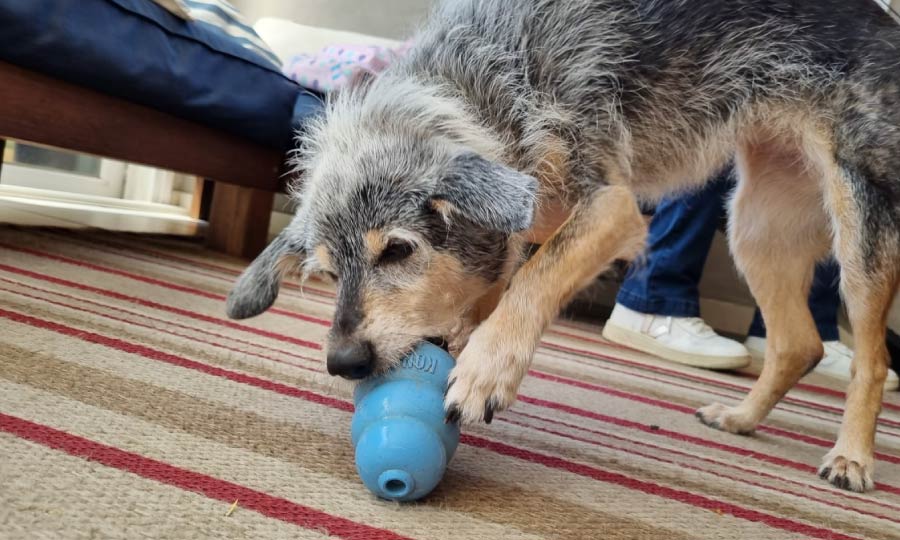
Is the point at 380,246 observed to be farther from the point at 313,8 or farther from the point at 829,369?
the point at 313,8

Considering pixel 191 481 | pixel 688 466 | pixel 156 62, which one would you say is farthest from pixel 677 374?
pixel 156 62

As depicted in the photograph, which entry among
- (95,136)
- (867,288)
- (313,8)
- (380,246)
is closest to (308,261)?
(380,246)

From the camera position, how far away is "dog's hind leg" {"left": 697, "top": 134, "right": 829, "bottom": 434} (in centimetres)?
198

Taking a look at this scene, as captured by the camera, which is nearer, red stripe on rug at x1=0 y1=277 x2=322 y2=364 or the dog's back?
the dog's back

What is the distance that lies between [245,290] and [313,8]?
3.89 m

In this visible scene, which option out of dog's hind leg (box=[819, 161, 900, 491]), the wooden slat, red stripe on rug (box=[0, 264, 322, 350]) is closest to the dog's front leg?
dog's hind leg (box=[819, 161, 900, 491])

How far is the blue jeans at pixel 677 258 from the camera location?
3.14 m

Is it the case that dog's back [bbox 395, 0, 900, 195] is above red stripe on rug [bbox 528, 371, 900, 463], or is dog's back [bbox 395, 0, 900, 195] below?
above

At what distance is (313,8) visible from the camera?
5055mm

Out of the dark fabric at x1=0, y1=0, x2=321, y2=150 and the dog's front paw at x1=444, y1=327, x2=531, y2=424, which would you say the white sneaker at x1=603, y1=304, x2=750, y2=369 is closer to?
the dark fabric at x1=0, y1=0, x2=321, y2=150

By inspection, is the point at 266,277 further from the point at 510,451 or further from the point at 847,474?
the point at 847,474

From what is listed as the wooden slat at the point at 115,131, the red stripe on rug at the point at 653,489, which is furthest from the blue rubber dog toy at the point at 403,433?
the wooden slat at the point at 115,131

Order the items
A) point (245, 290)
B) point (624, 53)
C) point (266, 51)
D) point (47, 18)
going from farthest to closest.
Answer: point (266, 51)
point (47, 18)
point (624, 53)
point (245, 290)

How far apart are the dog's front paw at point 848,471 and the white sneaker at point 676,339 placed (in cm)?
132
